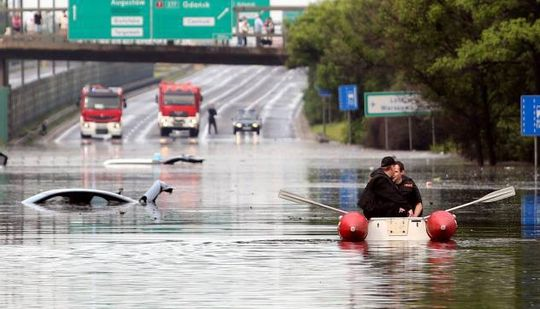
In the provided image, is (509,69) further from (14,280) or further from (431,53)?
(14,280)

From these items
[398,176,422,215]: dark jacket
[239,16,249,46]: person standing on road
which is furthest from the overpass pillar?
[398,176,422,215]: dark jacket

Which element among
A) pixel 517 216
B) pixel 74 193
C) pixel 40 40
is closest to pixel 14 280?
pixel 517 216

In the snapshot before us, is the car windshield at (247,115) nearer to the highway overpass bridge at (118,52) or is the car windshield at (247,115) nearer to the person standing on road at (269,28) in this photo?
the person standing on road at (269,28)

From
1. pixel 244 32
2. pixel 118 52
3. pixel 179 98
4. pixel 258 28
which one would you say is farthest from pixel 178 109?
pixel 118 52

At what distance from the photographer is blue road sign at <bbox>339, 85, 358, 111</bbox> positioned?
101938 millimetres

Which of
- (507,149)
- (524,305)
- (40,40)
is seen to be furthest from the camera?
(40,40)

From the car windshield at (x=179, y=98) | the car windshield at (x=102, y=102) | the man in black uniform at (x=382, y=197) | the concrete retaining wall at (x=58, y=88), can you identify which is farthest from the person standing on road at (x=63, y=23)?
the man in black uniform at (x=382, y=197)

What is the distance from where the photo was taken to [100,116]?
117250 millimetres

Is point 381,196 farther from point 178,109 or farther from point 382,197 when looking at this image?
point 178,109

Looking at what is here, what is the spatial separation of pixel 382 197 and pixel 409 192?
62 centimetres

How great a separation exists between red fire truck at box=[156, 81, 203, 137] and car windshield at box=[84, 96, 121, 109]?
3086 millimetres

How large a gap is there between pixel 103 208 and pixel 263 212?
Result: 4035 mm

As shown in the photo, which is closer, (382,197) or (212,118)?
(382,197)

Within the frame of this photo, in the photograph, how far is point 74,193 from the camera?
131ft
